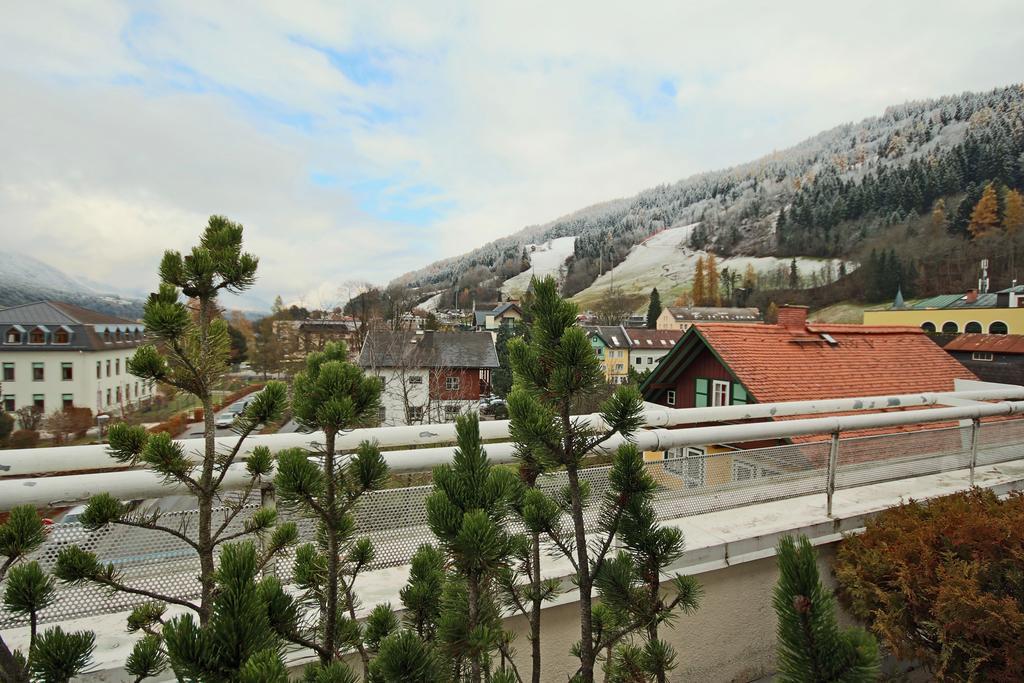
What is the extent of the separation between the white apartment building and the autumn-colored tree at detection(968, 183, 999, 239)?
78.2 metres

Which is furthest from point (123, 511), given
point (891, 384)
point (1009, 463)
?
point (891, 384)

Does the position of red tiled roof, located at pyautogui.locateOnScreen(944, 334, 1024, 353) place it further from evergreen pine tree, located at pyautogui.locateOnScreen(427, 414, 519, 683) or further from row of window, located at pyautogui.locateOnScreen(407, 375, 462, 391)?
evergreen pine tree, located at pyautogui.locateOnScreen(427, 414, 519, 683)

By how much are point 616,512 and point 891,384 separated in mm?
13480

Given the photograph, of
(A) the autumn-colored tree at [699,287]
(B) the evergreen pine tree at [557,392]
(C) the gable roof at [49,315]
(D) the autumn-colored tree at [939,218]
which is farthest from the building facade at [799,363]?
(D) the autumn-colored tree at [939,218]

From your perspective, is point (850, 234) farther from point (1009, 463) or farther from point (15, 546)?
point (15, 546)

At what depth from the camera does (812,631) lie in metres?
0.72

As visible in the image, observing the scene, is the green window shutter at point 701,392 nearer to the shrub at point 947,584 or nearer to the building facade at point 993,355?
the shrub at point 947,584

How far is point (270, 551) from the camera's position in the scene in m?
1.14

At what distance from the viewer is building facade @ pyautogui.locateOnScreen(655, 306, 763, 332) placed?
60.4 m

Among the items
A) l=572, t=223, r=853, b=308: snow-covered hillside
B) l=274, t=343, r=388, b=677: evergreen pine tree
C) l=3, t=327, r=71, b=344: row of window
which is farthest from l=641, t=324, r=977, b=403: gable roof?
l=572, t=223, r=853, b=308: snow-covered hillside

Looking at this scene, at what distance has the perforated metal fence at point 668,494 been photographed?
1428 millimetres

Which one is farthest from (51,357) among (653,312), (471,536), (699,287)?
(699,287)

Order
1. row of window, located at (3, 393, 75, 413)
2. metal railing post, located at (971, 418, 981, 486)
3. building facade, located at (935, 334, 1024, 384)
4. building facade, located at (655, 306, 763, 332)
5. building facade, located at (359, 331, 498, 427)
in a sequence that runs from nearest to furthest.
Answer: metal railing post, located at (971, 418, 981, 486), row of window, located at (3, 393, 75, 413), building facade, located at (359, 331, 498, 427), building facade, located at (935, 334, 1024, 384), building facade, located at (655, 306, 763, 332)

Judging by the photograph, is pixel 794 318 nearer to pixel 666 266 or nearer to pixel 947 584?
pixel 947 584
